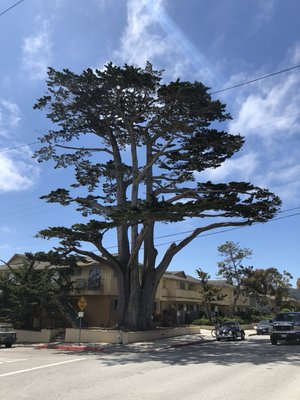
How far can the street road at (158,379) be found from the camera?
1032 cm

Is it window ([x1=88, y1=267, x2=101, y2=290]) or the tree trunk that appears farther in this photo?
window ([x1=88, y1=267, x2=101, y2=290])

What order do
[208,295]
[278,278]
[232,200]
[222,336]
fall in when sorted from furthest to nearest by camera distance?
[278,278], [208,295], [222,336], [232,200]

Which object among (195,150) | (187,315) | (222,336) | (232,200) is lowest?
(222,336)

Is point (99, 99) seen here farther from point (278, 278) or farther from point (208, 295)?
point (278, 278)

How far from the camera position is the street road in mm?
10320

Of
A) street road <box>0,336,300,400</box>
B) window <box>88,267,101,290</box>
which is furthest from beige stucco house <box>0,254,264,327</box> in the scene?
street road <box>0,336,300,400</box>

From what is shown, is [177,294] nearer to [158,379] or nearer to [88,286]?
[88,286]

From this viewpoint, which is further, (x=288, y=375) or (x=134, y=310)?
(x=134, y=310)

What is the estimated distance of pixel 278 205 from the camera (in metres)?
31.6

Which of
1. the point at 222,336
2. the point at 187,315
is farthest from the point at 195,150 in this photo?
the point at 187,315

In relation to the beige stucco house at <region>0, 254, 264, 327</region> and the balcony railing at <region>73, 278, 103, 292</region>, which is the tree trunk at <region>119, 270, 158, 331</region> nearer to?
the beige stucco house at <region>0, 254, 264, 327</region>

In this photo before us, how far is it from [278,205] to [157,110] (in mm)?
10798

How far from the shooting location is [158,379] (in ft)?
42.1

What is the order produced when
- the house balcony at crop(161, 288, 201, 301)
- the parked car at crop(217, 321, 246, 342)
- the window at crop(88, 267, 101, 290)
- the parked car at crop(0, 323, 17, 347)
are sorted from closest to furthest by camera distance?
1. the parked car at crop(0, 323, 17, 347)
2. the parked car at crop(217, 321, 246, 342)
3. the window at crop(88, 267, 101, 290)
4. the house balcony at crop(161, 288, 201, 301)
